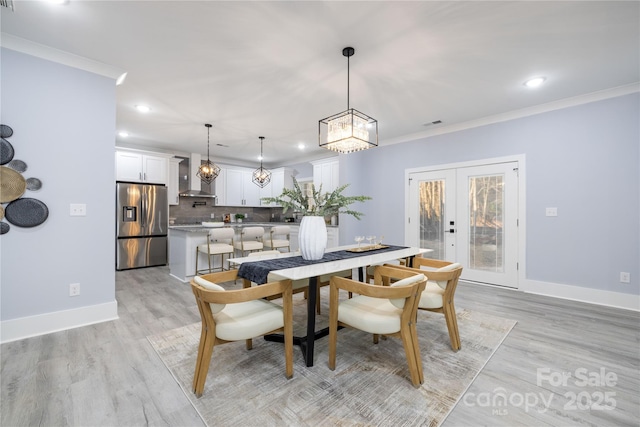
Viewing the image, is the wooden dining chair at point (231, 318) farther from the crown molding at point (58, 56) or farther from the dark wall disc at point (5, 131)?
the crown molding at point (58, 56)

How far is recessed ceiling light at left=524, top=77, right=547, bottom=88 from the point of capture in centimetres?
302

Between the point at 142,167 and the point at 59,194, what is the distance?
11.1 feet

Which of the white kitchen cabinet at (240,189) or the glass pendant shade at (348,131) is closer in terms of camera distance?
the glass pendant shade at (348,131)

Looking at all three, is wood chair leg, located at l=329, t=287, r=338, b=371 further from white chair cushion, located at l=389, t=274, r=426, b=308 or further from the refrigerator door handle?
the refrigerator door handle

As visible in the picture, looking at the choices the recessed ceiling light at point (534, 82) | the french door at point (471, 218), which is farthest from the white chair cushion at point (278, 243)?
the recessed ceiling light at point (534, 82)

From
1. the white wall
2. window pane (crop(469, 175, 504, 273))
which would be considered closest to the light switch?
the white wall

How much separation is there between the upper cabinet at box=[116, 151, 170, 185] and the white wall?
3064 millimetres

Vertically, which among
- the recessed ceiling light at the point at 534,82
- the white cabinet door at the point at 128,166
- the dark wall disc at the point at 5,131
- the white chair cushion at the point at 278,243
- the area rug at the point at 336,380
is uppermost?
the recessed ceiling light at the point at 534,82

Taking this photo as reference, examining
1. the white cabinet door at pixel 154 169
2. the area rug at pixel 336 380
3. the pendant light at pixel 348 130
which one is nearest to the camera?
the area rug at pixel 336 380

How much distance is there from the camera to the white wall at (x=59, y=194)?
7.88 ft

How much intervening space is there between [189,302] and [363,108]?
348cm

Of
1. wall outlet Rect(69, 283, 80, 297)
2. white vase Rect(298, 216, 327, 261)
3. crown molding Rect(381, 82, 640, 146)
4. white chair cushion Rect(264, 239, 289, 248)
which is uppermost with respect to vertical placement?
crown molding Rect(381, 82, 640, 146)

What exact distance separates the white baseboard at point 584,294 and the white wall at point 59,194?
524 cm

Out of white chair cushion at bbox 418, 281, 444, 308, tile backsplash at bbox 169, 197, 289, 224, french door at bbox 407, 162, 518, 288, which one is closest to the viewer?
white chair cushion at bbox 418, 281, 444, 308
